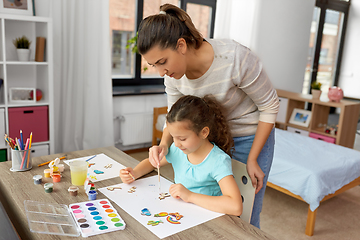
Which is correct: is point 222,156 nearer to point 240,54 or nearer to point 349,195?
point 240,54

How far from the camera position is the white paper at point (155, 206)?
955 millimetres

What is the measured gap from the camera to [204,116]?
3.92 ft

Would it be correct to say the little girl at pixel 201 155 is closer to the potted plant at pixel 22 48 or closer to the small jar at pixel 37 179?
the small jar at pixel 37 179

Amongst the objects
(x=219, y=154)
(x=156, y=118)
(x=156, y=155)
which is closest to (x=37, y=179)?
(x=156, y=155)

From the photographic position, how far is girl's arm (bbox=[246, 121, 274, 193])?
124 cm

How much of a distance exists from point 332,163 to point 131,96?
2068 millimetres

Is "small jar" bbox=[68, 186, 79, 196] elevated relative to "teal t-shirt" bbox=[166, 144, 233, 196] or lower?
lower

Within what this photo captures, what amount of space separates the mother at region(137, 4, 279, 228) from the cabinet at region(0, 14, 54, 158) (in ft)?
5.59

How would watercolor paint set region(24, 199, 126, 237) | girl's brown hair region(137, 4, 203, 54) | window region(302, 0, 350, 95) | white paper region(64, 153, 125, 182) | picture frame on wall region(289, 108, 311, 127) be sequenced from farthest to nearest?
window region(302, 0, 350, 95) → picture frame on wall region(289, 108, 311, 127) → white paper region(64, 153, 125, 182) → girl's brown hair region(137, 4, 203, 54) → watercolor paint set region(24, 199, 126, 237)

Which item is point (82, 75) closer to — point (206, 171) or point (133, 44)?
point (133, 44)

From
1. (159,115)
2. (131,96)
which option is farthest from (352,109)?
(131,96)

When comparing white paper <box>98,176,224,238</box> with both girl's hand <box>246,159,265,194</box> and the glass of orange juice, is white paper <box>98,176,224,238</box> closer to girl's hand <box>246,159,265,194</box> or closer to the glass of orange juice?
the glass of orange juice

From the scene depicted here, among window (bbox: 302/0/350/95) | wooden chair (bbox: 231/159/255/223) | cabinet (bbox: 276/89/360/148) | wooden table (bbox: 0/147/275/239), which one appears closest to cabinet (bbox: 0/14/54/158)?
wooden table (bbox: 0/147/275/239)

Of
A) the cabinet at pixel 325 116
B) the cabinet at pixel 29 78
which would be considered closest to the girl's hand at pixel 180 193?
the cabinet at pixel 29 78
